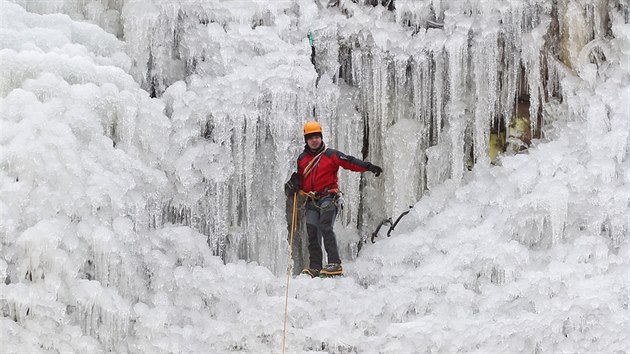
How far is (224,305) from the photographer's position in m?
8.09

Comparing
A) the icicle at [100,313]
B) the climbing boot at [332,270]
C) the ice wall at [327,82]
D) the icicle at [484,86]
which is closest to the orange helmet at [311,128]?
the ice wall at [327,82]

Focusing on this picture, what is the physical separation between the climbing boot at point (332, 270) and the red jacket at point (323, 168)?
67 cm

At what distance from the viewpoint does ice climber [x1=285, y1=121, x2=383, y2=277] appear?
877 centimetres

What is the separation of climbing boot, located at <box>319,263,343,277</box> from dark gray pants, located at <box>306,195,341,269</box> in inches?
1.9

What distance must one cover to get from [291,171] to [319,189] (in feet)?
2.06

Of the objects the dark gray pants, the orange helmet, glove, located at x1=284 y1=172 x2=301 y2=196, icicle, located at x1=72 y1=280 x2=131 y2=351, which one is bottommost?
icicle, located at x1=72 y1=280 x2=131 y2=351

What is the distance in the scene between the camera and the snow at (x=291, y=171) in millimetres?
7680

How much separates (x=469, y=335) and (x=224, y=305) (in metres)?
1.99

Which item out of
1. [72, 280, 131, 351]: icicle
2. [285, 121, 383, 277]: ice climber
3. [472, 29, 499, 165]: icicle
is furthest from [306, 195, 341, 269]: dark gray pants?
[72, 280, 131, 351]: icicle

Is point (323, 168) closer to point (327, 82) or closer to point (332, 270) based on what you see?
point (332, 270)

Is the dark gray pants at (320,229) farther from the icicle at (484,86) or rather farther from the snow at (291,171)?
the icicle at (484,86)

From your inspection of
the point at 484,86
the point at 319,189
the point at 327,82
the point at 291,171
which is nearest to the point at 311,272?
the point at 319,189

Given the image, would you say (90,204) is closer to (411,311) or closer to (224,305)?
(224,305)

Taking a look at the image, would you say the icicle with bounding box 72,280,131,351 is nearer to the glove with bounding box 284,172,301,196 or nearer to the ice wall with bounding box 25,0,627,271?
the ice wall with bounding box 25,0,627,271
